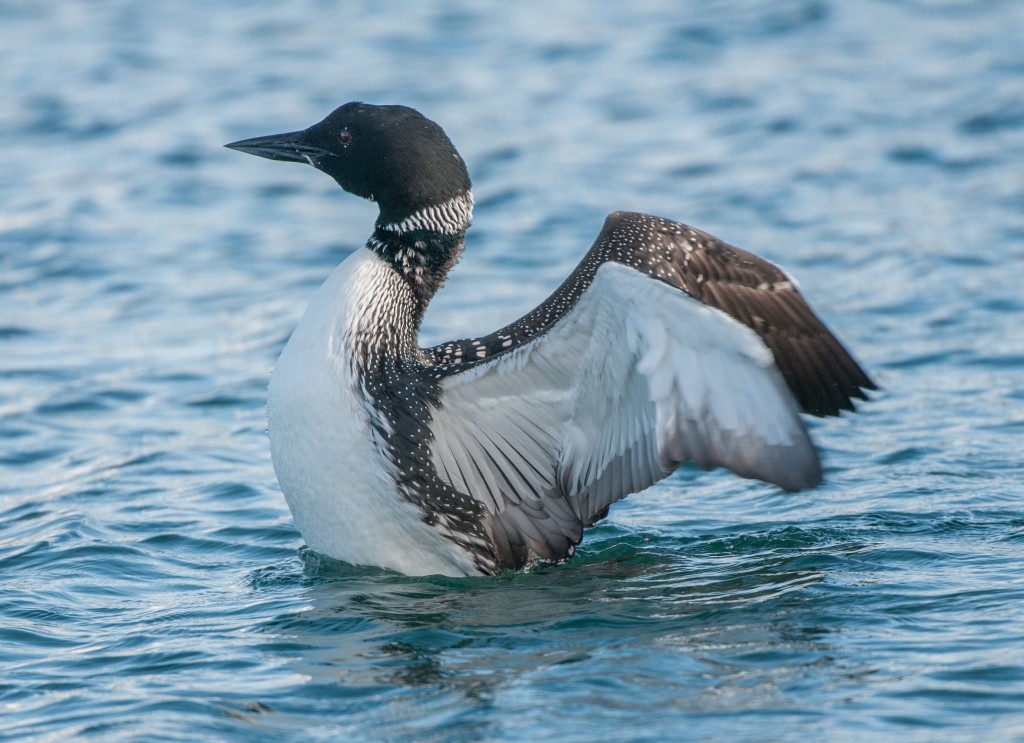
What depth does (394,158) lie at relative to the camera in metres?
6.17

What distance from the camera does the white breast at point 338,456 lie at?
5.77 metres

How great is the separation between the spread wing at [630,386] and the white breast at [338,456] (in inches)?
10.3

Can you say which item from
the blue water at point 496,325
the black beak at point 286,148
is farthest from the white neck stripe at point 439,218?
the blue water at point 496,325

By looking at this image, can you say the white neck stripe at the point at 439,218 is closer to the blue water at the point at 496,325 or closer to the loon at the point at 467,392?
the loon at the point at 467,392

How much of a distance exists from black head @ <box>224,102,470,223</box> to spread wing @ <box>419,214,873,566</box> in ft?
2.07

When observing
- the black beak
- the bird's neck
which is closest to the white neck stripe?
the bird's neck

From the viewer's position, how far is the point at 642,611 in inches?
217

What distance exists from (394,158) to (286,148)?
611 millimetres

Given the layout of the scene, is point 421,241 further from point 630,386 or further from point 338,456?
point 630,386

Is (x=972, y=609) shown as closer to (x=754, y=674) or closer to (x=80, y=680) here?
(x=754, y=674)

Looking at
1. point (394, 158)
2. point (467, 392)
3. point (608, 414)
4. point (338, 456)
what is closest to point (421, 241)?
point (394, 158)

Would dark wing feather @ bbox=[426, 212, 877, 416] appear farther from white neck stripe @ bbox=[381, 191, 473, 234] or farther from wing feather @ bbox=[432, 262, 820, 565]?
white neck stripe @ bbox=[381, 191, 473, 234]

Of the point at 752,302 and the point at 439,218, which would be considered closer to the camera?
the point at 752,302

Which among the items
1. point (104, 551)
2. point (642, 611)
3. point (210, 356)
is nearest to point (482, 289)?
point (210, 356)
